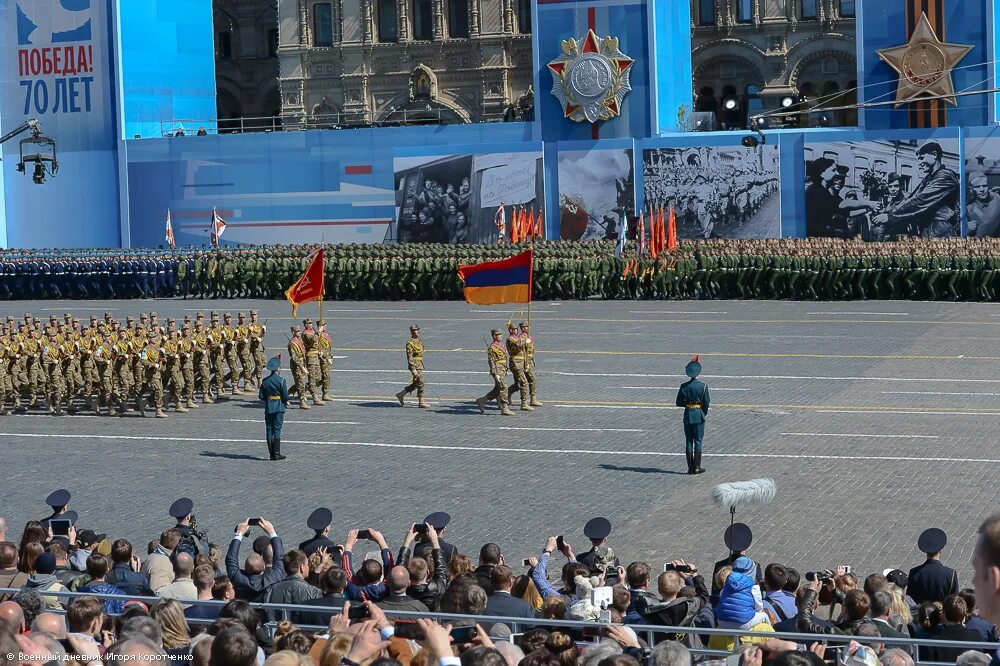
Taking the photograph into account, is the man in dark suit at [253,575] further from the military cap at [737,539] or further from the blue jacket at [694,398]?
the blue jacket at [694,398]

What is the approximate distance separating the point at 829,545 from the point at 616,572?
4390mm

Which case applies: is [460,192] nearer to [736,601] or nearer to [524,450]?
[524,450]

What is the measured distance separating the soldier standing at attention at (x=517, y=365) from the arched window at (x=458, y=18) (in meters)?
46.5

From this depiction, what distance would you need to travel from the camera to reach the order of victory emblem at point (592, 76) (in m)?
44.2

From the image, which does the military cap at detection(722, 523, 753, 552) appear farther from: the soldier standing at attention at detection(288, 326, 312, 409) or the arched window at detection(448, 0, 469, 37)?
the arched window at detection(448, 0, 469, 37)

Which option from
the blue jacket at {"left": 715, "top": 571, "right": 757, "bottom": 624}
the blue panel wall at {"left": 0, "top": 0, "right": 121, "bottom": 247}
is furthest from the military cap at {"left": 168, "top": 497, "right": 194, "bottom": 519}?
the blue panel wall at {"left": 0, "top": 0, "right": 121, "bottom": 247}

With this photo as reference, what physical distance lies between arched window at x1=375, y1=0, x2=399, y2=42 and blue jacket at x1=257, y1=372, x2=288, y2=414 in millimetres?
50120

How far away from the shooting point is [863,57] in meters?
41.1

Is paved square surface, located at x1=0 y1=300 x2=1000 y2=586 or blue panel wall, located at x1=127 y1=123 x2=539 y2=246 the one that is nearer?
paved square surface, located at x1=0 y1=300 x2=1000 y2=586

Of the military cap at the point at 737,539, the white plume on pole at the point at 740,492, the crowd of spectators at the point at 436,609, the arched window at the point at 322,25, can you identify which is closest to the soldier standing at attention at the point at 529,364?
the white plume on pole at the point at 740,492

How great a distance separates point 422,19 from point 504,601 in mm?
60455

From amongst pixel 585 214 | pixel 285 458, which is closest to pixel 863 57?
pixel 585 214

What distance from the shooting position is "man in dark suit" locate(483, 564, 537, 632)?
7809 mm

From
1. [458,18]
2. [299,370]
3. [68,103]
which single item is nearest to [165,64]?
[68,103]
